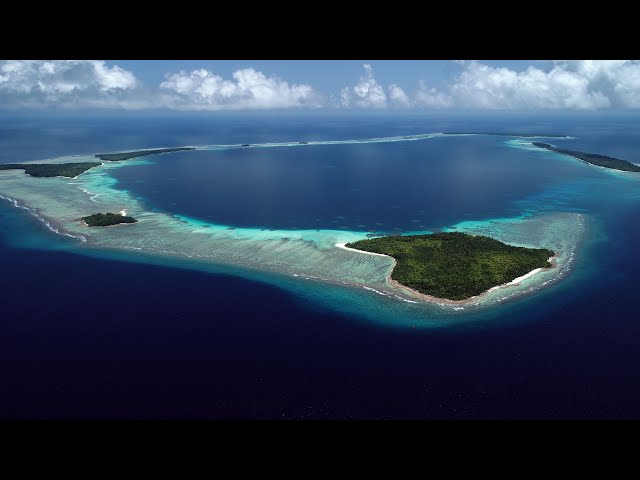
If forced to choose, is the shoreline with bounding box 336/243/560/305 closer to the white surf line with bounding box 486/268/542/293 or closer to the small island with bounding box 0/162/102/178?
the white surf line with bounding box 486/268/542/293

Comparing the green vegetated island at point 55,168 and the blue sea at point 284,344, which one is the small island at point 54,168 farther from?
the blue sea at point 284,344

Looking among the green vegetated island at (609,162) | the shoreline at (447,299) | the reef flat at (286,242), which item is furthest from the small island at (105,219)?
the green vegetated island at (609,162)

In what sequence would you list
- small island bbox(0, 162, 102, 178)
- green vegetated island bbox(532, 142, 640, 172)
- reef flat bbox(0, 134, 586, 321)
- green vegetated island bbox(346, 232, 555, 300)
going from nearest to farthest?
1. green vegetated island bbox(346, 232, 555, 300)
2. reef flat bbox(0, 134, 586, 321)
3. small island bbox(0, 162, 102, 178)
4. green vegetated island bbox(532, 142, 640, 172)

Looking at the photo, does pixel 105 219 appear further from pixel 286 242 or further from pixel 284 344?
pixel 284 344

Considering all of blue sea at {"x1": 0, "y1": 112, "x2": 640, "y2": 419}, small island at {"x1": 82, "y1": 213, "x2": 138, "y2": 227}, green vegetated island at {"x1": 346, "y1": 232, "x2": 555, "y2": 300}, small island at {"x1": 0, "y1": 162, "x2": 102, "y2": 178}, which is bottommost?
blue sea at {"x1": 0, "y1": 112, "x2": 640, "y2": 419}

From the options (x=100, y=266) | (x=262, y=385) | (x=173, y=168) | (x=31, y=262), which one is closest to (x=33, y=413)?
(x=262, y=385)

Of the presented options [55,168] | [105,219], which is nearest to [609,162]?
[105,219]

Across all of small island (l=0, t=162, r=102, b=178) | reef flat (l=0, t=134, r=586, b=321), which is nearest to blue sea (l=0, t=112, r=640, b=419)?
reef flat (l=0, t=134, r=586, b=321)
